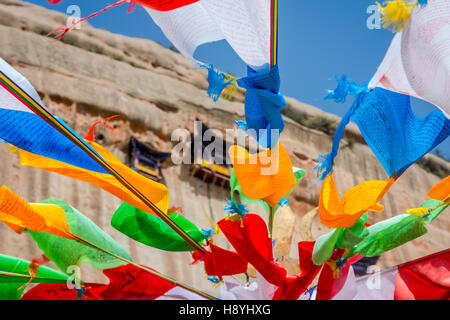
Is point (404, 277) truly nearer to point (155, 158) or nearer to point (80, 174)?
point (80, 174)

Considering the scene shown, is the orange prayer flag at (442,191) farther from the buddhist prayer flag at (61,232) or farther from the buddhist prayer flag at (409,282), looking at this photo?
the buddhist prayer flag at (61,232)

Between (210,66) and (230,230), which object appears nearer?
(210,66)

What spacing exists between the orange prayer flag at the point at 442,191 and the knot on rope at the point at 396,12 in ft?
4.31

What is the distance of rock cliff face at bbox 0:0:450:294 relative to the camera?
11.3 meters

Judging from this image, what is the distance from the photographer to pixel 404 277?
4066 millimetres

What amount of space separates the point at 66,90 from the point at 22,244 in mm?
5072

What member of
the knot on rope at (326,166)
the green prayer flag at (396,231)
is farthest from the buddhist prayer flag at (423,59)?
the green prayer flag at (396,231)

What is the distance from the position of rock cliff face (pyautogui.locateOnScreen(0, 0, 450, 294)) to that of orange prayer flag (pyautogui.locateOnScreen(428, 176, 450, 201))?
7.07 m

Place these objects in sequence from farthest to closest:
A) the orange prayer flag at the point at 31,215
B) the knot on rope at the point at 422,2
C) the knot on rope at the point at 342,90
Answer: the orange prayer flag at the point at 31,215, the knot on rope at the point at 342,90, the knot on rope at the point at 422,2

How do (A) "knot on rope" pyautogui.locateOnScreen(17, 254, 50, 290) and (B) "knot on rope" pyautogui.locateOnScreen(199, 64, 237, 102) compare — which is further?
(A) "knot on rope" pyautogui.locateOnScreen(17, 254, 50, 290)

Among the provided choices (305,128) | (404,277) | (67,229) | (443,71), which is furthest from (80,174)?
(305,128)

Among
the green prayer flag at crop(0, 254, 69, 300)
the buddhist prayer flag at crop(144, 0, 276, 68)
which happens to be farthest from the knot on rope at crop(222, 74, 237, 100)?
the green prayer flag at crop(0, 254, 69, 300)

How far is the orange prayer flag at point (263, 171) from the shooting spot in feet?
10.8

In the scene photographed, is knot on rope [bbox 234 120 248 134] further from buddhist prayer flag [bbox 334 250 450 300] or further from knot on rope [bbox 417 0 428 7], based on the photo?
buddhist prayer flag [bbox 334 250 450 300]
